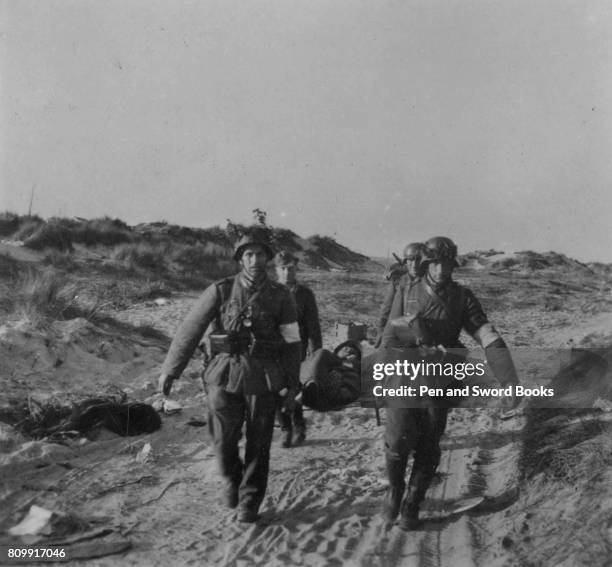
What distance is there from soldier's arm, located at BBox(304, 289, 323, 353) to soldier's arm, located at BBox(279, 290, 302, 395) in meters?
1.77

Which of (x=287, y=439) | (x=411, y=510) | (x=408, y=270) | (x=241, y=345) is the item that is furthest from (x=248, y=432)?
(x=408, y=270)

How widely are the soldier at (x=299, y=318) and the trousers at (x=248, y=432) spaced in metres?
1.60

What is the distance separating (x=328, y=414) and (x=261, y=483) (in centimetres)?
274

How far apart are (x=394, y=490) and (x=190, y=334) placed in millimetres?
1798

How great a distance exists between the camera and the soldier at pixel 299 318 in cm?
574

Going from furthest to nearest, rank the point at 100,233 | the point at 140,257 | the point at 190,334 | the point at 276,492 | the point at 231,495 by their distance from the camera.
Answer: the point at 100,233
the point at 140,257
the point at 276,492
the point at 231,495
the point at 190,334

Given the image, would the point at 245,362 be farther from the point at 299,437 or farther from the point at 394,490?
the point at 299,437

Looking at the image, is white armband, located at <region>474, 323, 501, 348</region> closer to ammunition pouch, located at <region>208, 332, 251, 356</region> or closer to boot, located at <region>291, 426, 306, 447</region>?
ammunition pouch, located at <region>208, 332, 251, 356</region>

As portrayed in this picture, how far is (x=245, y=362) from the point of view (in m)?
3.96

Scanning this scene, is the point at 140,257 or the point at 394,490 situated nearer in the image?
the point at 394,490

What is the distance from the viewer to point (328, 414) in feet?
22.1

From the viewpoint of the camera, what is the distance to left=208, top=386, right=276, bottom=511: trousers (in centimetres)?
399

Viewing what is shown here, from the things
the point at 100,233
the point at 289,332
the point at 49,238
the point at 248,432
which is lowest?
the point at 248,432

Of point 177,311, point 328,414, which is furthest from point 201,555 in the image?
point 177,311
